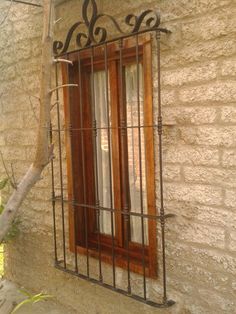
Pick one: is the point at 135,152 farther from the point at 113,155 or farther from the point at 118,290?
the point at 118,290

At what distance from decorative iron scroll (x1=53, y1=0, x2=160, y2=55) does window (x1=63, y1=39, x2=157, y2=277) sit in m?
0.09

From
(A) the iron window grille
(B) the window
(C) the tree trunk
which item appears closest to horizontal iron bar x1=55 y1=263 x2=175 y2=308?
(A) the iron window grille

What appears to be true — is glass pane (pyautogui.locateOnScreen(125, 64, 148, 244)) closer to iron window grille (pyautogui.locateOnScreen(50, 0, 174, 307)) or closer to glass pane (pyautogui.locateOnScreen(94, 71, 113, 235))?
iron window grille (pyautogui.locateOnScreen(50, 0, 174, 307))

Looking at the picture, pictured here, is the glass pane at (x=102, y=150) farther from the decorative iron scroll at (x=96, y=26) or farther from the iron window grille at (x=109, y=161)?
the decorative iron scroll at (x=96, y=26)

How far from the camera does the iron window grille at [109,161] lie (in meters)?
2.72

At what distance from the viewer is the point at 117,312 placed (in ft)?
10.2

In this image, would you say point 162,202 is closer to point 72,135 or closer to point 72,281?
point 72,135

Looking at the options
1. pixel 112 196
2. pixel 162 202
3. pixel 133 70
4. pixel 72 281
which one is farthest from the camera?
pixel 72 281

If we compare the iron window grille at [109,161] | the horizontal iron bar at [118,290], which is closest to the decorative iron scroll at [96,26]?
the iron window grille at [109,161]

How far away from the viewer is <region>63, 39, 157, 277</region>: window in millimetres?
2760

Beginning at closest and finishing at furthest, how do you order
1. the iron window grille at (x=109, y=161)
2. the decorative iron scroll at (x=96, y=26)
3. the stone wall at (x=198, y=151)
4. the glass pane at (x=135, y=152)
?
1. the stone wall at (x=198, y=151)
2. the decorative iron scroll at (x=96, y=26)
3. the iron window grille at (x=109, y=161)
4. the glass pane at (x=135, y=152)

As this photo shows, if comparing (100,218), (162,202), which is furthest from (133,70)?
(100,218)

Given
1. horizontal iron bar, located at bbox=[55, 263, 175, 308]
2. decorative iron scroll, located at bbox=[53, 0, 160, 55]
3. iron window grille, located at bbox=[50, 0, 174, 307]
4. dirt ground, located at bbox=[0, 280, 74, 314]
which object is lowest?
dirt ground, located at bbox=[0, 280, 74, 314]

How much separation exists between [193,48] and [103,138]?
112cm
